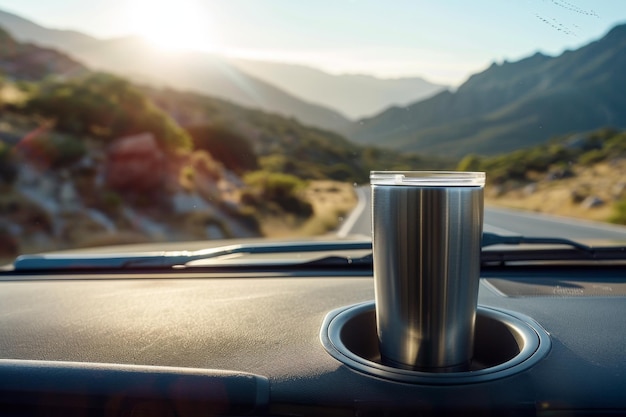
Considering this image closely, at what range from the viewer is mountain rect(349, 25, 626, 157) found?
337cm

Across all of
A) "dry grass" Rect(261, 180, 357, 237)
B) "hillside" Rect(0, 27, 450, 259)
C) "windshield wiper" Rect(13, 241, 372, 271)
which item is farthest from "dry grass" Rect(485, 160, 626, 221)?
"windshield wiper" Rect(13, 241, 372, 271)

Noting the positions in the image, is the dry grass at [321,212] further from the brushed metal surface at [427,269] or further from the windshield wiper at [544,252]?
the brushed metal surface at [427,269]

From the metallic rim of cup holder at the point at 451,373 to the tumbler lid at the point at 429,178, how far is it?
0.49 meters

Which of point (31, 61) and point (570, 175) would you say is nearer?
point (570, 175)

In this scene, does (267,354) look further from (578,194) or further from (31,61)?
(31,61)

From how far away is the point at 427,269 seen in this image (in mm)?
1403

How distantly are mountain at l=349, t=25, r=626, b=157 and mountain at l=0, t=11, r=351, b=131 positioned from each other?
48 centimetres

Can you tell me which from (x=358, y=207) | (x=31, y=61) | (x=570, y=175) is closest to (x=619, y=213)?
(x=570, y=175)

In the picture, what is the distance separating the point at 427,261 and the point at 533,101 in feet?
11.6

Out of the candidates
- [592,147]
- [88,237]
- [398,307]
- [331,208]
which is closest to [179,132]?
[88,237]

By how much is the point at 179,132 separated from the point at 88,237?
9.16 metres

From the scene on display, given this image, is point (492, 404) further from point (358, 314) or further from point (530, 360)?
point (358, 314)

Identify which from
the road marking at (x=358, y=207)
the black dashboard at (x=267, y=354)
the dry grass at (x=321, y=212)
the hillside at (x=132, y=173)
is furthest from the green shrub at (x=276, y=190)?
the black dashboard at (x=267, y=354)

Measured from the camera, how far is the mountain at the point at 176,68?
234 inches
